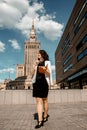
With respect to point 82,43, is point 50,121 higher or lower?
lower

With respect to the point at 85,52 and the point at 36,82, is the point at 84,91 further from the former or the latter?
the point at 85,52

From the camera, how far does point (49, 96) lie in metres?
11.3

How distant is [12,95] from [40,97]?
292 inches

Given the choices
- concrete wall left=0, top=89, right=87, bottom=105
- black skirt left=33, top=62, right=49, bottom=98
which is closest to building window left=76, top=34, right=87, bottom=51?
concrete wall left=0, top=89, right=87, bottom=105

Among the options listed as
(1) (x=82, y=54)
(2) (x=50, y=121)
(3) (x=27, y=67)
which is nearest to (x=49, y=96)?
(2) (x=50, y=121)

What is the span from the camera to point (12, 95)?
11117 millimetres

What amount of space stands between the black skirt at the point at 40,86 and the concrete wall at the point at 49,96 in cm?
707

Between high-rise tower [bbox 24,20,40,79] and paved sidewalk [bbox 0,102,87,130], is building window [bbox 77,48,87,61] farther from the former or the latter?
high-rise tower [bbox 24,20,40,79]

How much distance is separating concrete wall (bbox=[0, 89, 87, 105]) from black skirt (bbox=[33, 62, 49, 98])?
23.2 feet

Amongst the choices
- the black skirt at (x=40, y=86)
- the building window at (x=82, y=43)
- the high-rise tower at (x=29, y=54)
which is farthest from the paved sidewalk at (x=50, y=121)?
the high-rise tower at (x=29, y=54)

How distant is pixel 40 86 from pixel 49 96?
7342mm

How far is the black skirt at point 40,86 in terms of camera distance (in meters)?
4.12

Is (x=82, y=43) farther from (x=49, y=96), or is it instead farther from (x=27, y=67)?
(x=27, y=67)

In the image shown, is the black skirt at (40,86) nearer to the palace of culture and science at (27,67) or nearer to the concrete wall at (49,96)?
the concrete wall at (49,96)
